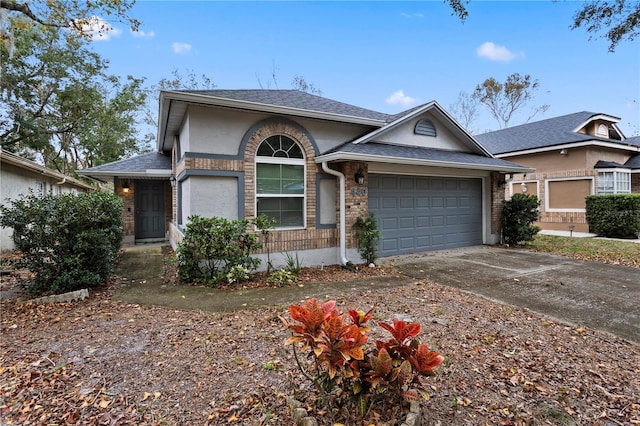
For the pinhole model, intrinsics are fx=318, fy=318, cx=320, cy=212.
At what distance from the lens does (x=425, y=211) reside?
367 inches

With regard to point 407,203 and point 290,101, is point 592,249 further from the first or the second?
point 290,101

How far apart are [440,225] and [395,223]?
1.86m

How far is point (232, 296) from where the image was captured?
17.3 feet

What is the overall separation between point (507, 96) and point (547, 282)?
2968 centimetres

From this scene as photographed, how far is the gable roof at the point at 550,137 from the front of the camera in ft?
47.0

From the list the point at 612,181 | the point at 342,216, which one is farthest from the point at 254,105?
the point at 612,181

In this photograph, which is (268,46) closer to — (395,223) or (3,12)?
(3,12)

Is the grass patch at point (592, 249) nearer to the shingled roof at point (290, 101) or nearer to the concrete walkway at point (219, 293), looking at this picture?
the concrete walkway at point (219, 293)

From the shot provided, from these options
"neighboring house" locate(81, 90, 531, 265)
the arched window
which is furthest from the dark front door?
the arched window

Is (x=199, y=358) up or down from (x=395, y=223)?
down

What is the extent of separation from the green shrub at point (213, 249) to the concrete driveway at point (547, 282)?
3.50m

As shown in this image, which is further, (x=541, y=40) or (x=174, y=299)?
(x=541, y=40)

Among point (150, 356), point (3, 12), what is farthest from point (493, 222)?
point (3, 12)

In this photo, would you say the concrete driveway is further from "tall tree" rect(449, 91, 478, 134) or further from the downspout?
"tall tree" rect(449, 91, 478, 134)
